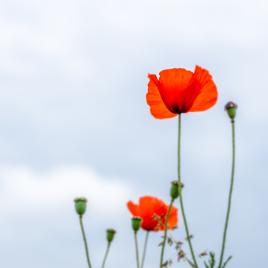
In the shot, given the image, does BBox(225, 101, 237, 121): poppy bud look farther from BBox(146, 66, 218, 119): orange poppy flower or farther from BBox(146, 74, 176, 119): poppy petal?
BBox(146, 74, 176, 119): poppy petal

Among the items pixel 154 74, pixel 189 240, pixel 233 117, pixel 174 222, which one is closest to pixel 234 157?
pixel 233 117

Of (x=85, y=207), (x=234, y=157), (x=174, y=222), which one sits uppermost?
(x=234, y=157)

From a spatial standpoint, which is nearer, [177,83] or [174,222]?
[177,83]

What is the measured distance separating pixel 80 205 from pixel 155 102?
1.91ft

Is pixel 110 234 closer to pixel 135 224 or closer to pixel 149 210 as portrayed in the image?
pixel 135 224

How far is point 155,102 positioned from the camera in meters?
2.59

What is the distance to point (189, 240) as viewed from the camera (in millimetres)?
1742

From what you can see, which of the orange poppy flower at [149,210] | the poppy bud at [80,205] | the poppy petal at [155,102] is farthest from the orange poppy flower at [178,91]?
the orange poppy flower at [149,210]

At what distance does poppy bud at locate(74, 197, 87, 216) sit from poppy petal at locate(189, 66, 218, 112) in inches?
24.1

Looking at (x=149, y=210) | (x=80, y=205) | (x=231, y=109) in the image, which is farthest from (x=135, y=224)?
(x=231, y=109)

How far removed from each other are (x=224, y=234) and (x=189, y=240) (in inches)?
4.3

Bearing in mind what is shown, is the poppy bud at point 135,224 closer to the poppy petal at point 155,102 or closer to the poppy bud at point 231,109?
the poppy petal at point 155,102

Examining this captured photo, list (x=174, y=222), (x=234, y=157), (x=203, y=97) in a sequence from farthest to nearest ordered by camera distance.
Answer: (x=174, y=222), (x=203, y=97), (x=234, y=157)

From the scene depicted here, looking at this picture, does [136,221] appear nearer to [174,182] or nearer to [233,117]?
[174,182]
